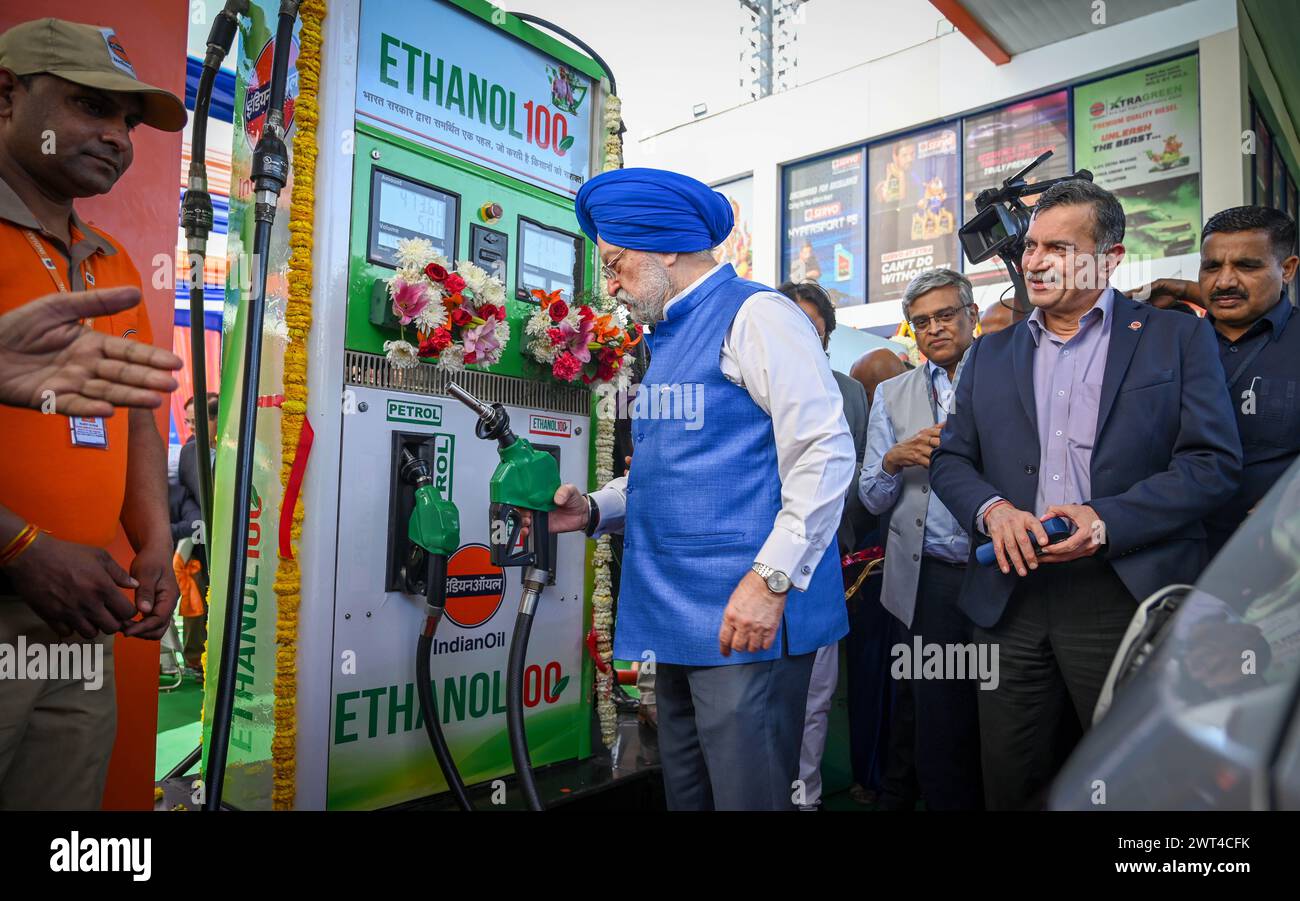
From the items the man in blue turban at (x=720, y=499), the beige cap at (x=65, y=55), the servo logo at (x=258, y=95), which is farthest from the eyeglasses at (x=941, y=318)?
the beige cap at (x=65, y=55)

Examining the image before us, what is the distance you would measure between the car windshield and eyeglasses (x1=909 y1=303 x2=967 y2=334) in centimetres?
253

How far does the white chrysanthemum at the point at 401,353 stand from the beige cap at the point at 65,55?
108 centimetres

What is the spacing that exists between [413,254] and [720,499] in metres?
1.41

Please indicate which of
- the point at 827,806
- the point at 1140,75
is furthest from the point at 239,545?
the point at 1140,75

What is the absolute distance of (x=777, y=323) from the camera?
186 centimetres

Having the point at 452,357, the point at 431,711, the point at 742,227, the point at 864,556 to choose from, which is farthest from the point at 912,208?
the point at 431,711

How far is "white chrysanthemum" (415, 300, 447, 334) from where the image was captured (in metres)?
2.62

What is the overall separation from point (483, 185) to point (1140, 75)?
26.8 ft

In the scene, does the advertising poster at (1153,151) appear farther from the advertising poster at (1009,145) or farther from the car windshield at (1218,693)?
the car windshield at (1218,693)

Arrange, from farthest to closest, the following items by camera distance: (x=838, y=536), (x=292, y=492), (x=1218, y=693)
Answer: (x=838, y=536), (x=292, y=492), (x=1218, y=693)

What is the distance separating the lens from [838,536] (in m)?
3.58

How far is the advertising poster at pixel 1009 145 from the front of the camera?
8969 mm

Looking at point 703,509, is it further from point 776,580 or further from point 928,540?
point 928,540

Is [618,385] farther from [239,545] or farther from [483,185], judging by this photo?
[239,545]
